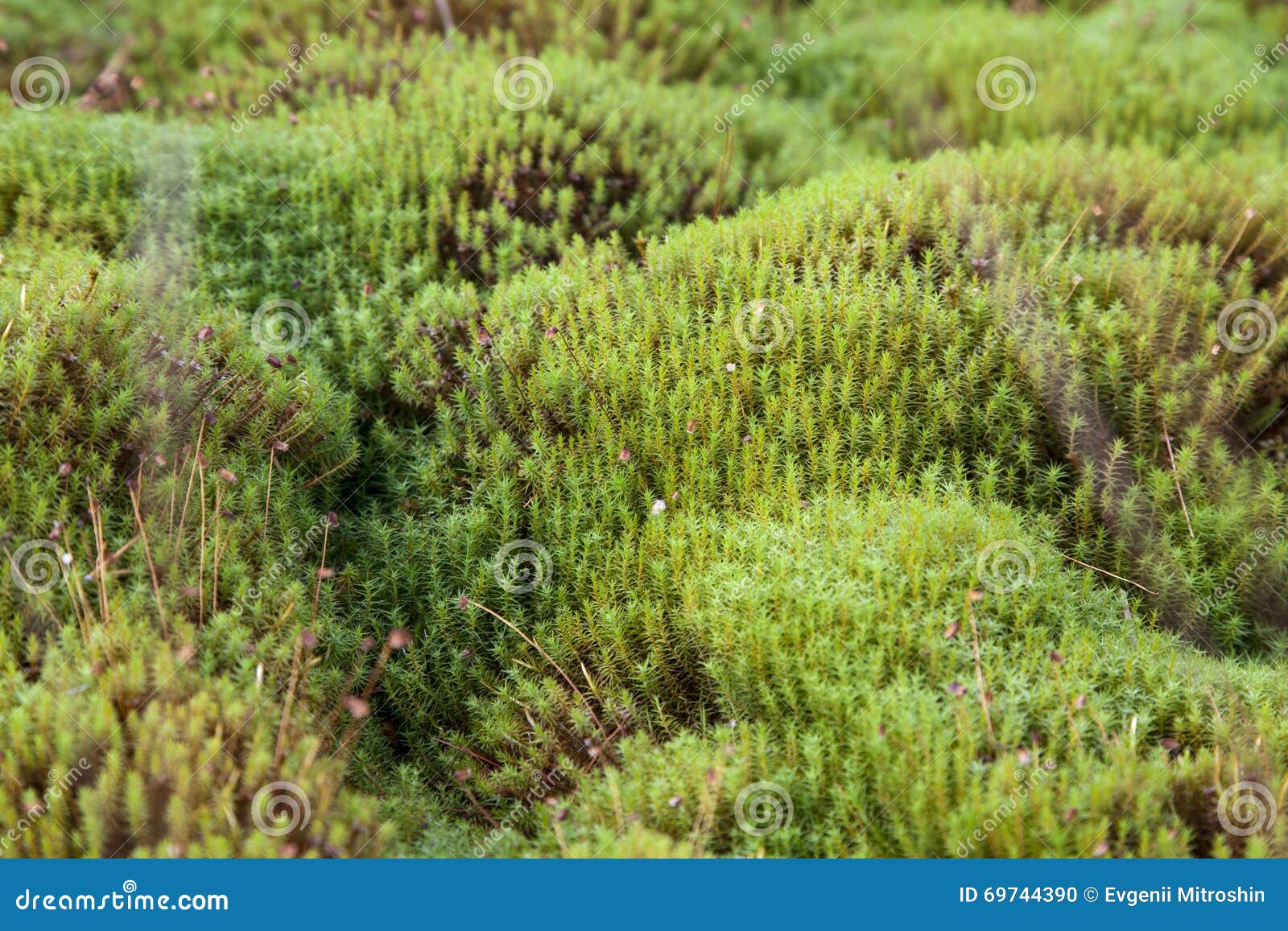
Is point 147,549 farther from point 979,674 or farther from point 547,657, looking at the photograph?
point 979,674

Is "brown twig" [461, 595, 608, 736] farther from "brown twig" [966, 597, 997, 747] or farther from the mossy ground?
"brown twig" [966, 597, 997, 747]

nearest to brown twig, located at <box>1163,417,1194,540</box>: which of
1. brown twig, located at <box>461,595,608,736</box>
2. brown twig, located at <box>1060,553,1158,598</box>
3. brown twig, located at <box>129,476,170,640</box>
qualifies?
brown twig, located at <box>1060,553,1158,598</box>

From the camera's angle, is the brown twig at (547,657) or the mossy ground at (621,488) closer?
the mossy ground at (621,488)

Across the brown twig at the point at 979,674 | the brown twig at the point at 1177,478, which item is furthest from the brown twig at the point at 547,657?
the brown twig at the point at 1177,478

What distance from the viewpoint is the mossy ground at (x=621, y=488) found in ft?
9.27

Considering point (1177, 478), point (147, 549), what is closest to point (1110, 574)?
point (1177, 478)

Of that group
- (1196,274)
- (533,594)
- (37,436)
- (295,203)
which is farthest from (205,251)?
(1196,274)

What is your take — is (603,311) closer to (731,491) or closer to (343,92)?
(731,491)

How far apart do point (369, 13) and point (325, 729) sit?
5121 mm

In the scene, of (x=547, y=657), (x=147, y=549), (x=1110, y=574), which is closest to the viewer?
(x=147, y=549)

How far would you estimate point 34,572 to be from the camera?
3.16 metres

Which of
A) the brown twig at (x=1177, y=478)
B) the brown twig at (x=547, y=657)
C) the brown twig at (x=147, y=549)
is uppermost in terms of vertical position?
the brown twig at (x=1177, y=478)

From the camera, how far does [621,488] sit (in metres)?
3.80

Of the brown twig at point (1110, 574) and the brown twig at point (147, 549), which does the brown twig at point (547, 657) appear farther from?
the brown twig at point (1110, 574)
